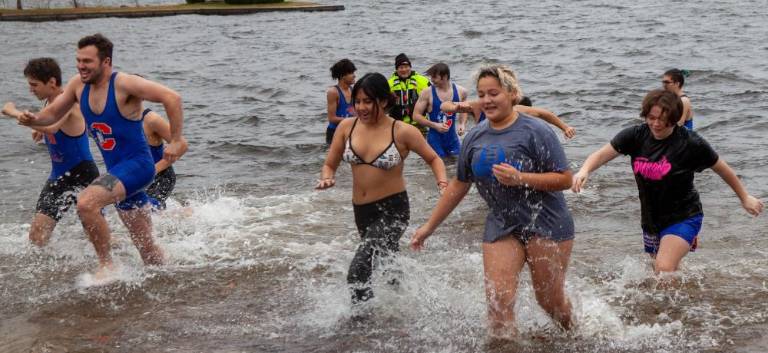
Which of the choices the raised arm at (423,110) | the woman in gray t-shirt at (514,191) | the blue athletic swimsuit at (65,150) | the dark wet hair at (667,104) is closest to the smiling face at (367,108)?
the woman in gray t-shirt at (514,191)

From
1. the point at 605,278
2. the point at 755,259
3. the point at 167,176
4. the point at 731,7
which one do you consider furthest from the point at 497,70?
the point at 731,7

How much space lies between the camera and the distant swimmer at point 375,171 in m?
6.43

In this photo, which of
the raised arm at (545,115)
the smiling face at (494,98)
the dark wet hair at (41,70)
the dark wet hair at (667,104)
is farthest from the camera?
the raised arm at (545,115)

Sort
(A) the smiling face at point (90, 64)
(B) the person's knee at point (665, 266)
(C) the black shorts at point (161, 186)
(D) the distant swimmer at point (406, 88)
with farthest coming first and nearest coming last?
1. (D) the distant swimmer at point (406, 88)
2. (C) the black shorts at point (161, 186)
3. (A) the smiling face at point (90, 64)
4. (B) the person's knee at point (665, 266)

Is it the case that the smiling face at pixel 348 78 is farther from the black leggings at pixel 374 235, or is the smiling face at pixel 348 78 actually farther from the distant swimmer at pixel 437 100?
the black leggings at pixel 374 235

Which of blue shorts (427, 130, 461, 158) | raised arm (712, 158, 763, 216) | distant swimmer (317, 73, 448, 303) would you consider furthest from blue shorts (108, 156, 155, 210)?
blue shorts (427, 130, 461, 158)

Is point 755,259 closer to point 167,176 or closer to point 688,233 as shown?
point 688,233

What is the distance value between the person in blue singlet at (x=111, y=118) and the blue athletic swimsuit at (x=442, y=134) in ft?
15.7

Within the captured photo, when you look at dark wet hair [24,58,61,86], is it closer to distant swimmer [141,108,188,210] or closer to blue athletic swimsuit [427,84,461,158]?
distant swimmer [141,108,188,210]

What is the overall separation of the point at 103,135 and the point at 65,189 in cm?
140

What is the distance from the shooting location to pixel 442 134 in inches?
466

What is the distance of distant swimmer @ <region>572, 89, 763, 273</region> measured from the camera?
21.6 ft

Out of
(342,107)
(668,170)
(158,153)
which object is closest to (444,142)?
(342,107)

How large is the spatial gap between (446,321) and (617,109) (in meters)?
11.6
